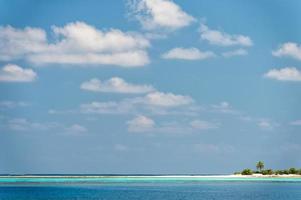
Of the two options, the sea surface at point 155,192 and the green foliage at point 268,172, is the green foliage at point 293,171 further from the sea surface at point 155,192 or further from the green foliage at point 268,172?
the sea surface at point 155,192

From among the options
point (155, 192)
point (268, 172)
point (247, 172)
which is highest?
point (247, 172)

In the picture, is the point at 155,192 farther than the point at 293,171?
No

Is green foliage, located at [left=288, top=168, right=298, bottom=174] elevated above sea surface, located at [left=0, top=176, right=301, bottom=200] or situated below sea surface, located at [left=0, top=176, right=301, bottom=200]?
above

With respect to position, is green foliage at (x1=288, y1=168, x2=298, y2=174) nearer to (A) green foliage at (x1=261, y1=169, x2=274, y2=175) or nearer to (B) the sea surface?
(A) green foliage at (x1=261, y1=169, x2=274, y2=175)

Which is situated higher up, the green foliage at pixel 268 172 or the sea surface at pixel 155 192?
the green foliage at pixel 268 172

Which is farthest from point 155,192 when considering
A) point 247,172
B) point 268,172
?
point 247,172

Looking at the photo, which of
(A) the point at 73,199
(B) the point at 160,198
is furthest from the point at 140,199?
(A) the point at 73,199

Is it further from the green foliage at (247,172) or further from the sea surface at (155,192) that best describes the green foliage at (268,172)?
the sea surface at (155,192)

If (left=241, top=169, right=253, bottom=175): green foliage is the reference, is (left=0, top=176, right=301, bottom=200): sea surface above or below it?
below

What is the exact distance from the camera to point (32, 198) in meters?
81.8

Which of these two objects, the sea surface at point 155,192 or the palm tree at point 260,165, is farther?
the palm tree at point 260,165

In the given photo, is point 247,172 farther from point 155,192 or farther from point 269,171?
point 155,192

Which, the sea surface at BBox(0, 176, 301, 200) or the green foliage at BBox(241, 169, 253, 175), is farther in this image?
the green foliage at BBox(241, 169, 253, 175)

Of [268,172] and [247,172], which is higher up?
[247,172]
